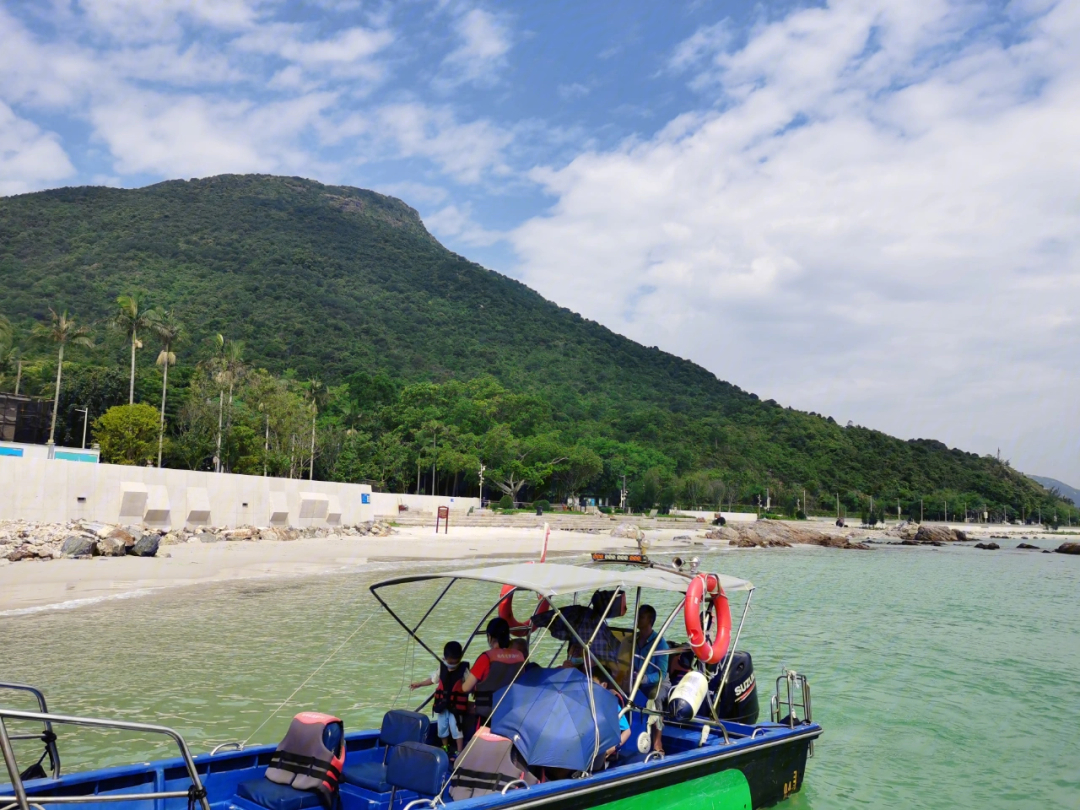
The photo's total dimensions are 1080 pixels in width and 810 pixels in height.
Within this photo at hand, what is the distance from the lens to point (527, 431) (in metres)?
96.4

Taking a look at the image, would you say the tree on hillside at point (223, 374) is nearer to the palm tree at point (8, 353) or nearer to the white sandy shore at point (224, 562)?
the palm tree at point (8, 353)

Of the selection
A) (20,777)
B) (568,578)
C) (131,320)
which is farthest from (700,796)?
(131,320)

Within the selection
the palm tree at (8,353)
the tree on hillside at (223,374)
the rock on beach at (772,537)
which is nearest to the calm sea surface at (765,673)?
the tree on hillside at (223,374)

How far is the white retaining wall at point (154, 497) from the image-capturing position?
32.1 metres

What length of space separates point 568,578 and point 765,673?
31.2 ft

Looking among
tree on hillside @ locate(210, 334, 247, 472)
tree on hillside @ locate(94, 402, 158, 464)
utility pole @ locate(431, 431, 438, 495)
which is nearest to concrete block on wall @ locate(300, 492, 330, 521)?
tree on hillside @ locate(210, 334, 247, 472)

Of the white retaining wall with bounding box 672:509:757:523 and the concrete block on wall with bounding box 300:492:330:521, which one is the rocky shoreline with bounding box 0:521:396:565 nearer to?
the concrete block on wall with bounding box 300:492:330:521

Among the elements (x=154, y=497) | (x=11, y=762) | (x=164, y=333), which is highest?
(x=164, y=333)

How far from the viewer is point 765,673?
15352mm

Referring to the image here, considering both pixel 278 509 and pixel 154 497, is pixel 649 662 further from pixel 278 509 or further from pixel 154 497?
pixel 278 509

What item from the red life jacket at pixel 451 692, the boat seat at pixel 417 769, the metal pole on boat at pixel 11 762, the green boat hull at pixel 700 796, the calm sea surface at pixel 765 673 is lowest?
the calm sea surface at pixel 765 673

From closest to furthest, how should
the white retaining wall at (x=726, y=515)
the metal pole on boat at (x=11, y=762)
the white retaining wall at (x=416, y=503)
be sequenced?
the metal pole on boat at (x=11, y=762) → the white retaining wall at (x=416, y=503) → the white retaining wall at (x=726, y=515)

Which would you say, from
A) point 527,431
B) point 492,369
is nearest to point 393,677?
point 527,431

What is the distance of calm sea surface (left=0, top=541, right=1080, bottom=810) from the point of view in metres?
10.3
